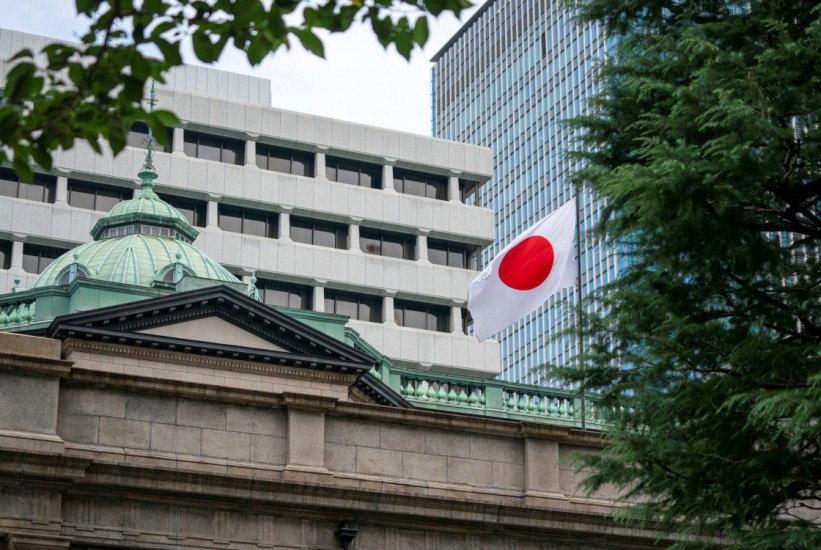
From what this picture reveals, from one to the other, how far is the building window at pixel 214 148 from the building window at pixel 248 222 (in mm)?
3107

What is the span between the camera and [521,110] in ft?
458

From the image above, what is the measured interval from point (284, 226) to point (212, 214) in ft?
13.8

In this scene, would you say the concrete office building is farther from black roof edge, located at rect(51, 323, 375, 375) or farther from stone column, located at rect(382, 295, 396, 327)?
black roof edge, located at rect(51, 323, 375, 375)

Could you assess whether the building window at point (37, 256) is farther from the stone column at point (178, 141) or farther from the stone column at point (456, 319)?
the stone column at point (456, 319)

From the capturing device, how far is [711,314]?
1794 centimetres

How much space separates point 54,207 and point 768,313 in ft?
206

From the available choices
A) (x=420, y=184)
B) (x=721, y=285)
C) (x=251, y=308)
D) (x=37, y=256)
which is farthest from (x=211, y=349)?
(x=420, y=184)

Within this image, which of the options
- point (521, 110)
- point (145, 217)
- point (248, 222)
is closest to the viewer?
point (145, 217)

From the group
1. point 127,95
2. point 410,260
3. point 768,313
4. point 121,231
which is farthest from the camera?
point 410,260

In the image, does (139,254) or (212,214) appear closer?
(139,254)

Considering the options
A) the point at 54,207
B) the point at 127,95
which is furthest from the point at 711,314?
the point at 54,207

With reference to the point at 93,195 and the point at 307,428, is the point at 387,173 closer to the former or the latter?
the point at 93,195

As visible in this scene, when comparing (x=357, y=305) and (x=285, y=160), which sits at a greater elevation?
(x=285, y=160)

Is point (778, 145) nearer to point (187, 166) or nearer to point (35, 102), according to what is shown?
point (35, 102)
